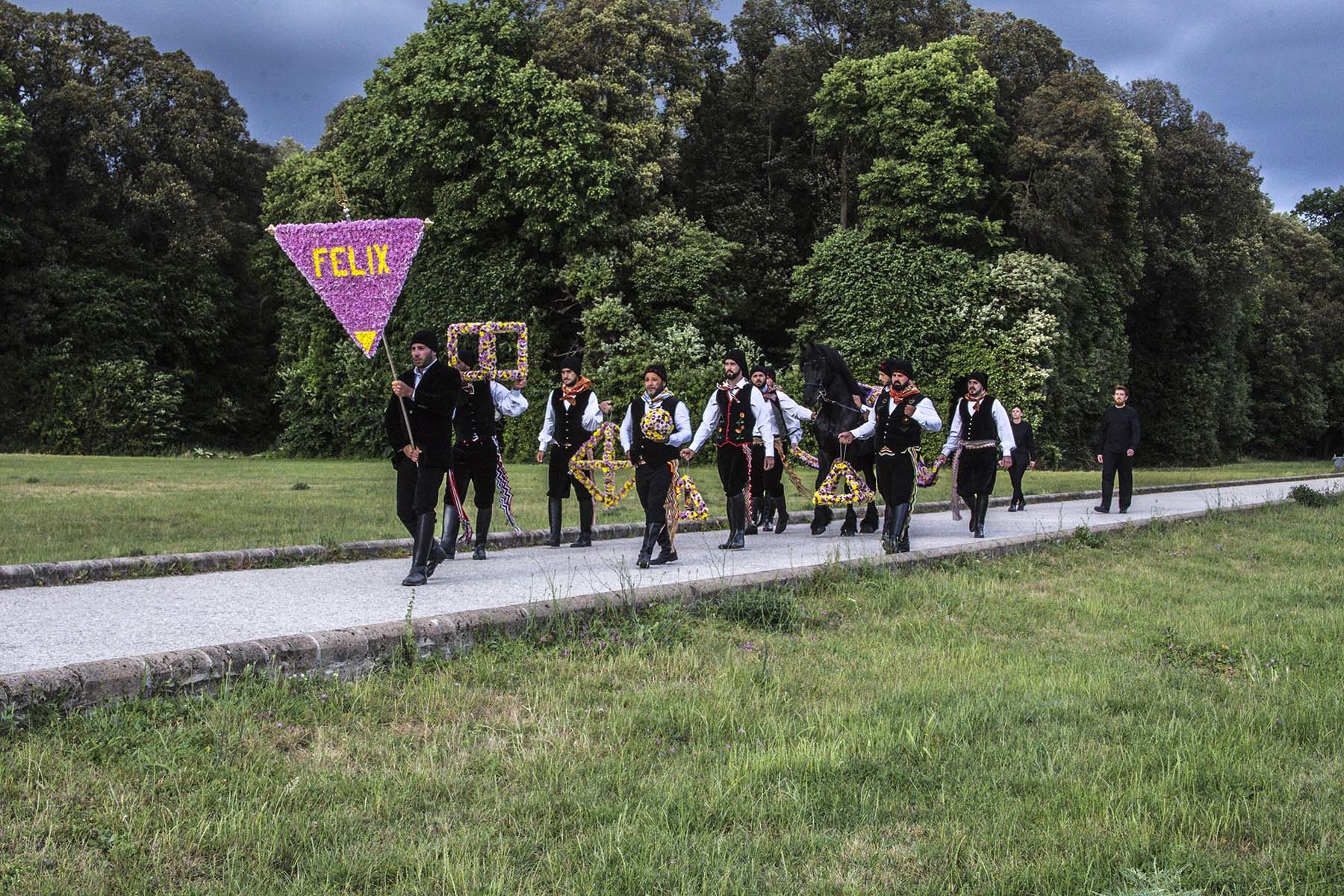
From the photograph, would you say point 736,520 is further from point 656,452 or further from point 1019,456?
point 1019,456

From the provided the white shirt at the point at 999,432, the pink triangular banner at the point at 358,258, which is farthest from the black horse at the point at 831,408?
the pink triangular banner at the point at 358,258

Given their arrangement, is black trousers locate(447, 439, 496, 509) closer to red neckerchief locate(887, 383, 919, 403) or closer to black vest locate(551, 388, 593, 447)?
black vest locate(551, 388, 593, 447)

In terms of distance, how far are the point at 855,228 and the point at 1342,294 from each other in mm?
37403

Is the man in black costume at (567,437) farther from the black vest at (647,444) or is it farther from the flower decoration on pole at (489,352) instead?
the black vest at (647,444)

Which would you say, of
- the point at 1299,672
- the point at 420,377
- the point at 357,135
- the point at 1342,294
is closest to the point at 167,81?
the point at 357,135

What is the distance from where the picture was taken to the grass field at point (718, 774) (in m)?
3.61

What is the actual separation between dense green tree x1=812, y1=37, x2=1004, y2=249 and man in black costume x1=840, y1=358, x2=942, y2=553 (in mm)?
23707

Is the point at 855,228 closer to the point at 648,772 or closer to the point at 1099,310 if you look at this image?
the point at 1099,310

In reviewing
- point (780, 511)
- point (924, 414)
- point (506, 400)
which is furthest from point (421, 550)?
point (780, 511)

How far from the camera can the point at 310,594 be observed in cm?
874

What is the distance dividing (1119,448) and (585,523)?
32.9ft

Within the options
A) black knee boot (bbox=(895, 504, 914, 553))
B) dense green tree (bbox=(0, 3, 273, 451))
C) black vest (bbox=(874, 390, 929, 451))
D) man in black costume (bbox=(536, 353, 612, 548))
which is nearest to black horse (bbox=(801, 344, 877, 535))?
black vest (bbox=(874, 390, 929, 451))

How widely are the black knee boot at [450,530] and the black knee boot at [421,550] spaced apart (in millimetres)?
1382

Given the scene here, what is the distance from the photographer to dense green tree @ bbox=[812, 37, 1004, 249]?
34.9 m
